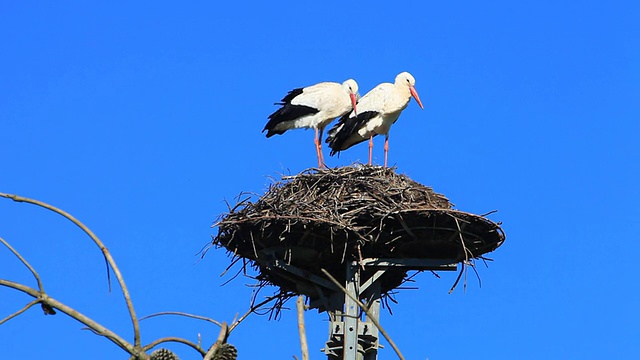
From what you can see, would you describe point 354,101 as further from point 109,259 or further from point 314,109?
point 109,259

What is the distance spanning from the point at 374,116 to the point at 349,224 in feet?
12.4

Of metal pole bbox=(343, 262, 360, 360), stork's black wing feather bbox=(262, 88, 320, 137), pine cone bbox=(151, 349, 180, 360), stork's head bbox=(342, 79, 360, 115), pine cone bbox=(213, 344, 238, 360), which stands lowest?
pine cone bbox=(151, 349, 180, 360)

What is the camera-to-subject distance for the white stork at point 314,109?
14180 millimetres

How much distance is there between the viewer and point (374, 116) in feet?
47.0

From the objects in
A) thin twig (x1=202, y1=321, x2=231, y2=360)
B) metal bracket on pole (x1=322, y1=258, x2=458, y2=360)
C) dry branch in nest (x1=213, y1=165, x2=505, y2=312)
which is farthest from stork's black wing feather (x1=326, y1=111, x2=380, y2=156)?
thin twig (x1=202, y1=321, x2=231, y2=360)

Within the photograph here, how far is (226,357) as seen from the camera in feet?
7.40

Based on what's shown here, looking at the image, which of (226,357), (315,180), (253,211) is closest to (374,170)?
(315,180)

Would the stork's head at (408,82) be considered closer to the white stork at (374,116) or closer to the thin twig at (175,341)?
the white stork at (374,116)

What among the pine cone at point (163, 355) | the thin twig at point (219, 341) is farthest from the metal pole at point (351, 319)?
the pine cone at point (163, 355)

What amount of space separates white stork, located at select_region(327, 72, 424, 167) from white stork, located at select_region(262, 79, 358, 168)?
6.4 inches

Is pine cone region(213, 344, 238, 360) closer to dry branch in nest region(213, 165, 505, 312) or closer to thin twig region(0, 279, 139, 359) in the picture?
thin twig region(0, 279, 139, 359)

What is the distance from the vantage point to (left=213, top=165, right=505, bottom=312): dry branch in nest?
10766mm

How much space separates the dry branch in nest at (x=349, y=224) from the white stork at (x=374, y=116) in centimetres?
265

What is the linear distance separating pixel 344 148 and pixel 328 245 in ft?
11.3
